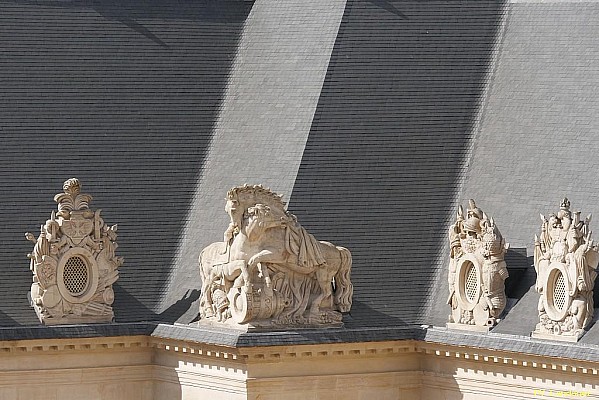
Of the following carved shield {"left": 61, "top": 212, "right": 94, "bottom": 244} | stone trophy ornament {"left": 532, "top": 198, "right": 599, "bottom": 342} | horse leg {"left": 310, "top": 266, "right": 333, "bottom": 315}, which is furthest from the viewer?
carved shield {"left": 61, "top": 212, "right": 94, "bottom": 244}

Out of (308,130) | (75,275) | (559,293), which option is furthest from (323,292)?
(75,275)

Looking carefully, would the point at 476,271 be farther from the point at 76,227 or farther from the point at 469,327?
the point at 76,227

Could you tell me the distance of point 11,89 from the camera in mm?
50281

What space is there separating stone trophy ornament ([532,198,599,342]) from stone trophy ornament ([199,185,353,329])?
190 inches

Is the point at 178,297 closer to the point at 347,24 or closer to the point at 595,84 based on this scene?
the point at 347,24

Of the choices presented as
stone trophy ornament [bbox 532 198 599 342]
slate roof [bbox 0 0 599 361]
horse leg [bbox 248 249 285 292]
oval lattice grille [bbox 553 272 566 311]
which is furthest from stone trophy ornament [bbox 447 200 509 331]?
horse leg [bbox 248 249 285 292]

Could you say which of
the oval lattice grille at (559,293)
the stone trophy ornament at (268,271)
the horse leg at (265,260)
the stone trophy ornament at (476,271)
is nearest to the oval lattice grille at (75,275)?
the stone trophy ornament at (268,271)

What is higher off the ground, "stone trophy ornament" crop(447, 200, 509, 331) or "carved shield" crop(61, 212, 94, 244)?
"stone trophy ornament" crop(447, 200, 509, 331)

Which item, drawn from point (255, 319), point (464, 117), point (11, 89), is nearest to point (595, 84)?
point (464, 117)

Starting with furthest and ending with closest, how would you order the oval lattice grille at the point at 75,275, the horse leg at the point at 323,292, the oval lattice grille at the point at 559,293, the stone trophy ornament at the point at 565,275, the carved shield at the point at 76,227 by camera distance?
the oval lattice grille at the point at 75,275, the carved shield at the point at 76,227, the horse leg at the point at 323,292, the oval lattice grille at the point at 559,293, the stone trophy ornament at the point at 565,275

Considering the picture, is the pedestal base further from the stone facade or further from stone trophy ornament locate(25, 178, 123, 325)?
stone trophy ornament locate(25, 178, 123, 325)

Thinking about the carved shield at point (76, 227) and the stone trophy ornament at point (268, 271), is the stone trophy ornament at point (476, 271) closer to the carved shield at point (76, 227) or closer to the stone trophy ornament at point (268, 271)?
the stone trophy ornament at point (268, 271)

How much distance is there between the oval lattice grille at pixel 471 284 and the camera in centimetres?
4619

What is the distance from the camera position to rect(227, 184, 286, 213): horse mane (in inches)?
1793
